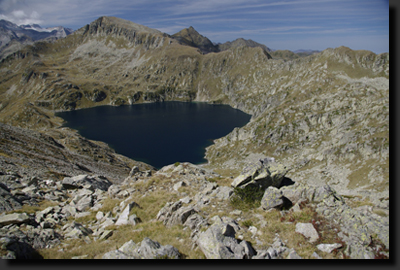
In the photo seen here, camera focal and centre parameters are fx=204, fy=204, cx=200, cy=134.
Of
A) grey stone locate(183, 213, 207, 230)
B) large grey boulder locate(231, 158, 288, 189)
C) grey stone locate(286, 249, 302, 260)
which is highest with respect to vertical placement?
large grey boulder locate(231, 158, 288, 189)

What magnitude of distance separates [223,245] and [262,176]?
8.83 m

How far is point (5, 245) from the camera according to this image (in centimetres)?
1100

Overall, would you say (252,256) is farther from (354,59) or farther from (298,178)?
(354,59)

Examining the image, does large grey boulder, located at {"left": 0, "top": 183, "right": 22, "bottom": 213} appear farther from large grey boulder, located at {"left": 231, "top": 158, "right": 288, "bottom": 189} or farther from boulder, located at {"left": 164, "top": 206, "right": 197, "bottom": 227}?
large grey boulder, located at {"left": 231, "top": 158, "right": 288, "bottom": 189}

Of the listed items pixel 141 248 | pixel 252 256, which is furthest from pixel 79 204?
pixel 252 256

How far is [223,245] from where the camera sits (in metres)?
10.7

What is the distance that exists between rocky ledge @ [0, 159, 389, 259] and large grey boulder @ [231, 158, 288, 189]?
0.30 ft

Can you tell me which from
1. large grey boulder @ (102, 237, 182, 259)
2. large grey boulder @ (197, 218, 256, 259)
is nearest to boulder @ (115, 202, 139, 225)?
large grey boulder @ (102, 237, 182, 259)

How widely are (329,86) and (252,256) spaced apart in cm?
13319

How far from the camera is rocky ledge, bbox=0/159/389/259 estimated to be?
10.6 metres

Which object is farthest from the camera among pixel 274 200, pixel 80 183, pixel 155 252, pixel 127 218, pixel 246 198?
pixel 80 183

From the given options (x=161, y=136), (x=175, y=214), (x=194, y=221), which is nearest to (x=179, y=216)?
(x=175, y=214)

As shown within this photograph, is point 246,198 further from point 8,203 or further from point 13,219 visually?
point 8,203

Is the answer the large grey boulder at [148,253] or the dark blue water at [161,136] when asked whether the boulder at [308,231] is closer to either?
the large grey boulder at [148,253]
